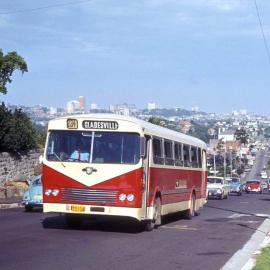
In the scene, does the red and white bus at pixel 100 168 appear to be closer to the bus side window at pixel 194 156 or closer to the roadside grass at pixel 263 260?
the roadside grass at pixel 263 260

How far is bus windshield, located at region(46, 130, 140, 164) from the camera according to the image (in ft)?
57.9

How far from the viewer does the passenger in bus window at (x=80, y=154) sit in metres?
17.8

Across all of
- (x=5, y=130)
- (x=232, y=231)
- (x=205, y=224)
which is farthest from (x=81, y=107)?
(x=232, y=231)

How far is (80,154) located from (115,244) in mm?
3099

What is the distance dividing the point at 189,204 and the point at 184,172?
6.32ft

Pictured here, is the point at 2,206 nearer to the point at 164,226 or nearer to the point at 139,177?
the point at 164,226

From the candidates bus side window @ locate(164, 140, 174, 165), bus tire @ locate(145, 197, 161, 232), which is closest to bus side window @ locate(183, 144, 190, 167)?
bus side window @ locate(164, 140, 174, 165)

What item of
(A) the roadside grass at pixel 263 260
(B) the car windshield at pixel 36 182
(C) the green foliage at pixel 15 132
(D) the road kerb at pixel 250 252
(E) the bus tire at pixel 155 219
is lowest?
(D) the road kerb at pixel 250 252

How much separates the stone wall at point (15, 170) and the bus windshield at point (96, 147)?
63.1 ft

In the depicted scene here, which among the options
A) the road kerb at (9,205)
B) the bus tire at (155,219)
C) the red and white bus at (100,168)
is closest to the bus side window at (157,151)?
the red and white bus at (100,168)

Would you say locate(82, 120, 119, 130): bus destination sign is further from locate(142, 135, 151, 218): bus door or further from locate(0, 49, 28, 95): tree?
locate(0, 49, 28, 95): tree

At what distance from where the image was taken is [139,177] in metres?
17.5

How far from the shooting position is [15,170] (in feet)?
137

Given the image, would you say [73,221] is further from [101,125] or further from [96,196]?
[101,125]
